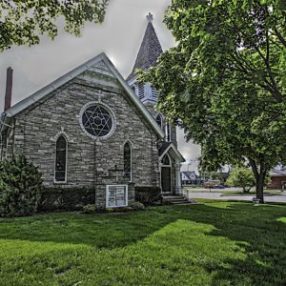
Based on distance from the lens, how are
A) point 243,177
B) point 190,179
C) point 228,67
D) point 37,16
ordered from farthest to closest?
point 190,179 < point 243,177 < point 228,67 < point 37,16

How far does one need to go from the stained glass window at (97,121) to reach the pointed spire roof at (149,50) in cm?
941

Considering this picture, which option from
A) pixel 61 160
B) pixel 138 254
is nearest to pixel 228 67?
pixel 138 254

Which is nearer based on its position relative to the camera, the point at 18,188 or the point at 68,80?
the point at 18,188

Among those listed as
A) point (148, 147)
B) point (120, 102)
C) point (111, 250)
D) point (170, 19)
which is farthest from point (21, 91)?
point (111, 250)

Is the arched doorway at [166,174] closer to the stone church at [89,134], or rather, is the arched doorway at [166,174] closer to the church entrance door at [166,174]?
the church entrance door at [166,174]

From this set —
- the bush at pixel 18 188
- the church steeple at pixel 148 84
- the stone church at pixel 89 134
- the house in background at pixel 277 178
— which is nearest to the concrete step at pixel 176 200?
the stone church at pixel 89 134

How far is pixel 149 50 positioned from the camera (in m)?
24.5

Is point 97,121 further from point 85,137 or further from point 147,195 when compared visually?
point 147,195

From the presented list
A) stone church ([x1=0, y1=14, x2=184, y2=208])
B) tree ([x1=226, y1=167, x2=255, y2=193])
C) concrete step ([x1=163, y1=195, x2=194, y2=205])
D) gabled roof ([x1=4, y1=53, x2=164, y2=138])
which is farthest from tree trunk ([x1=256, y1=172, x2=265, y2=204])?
tree ([x1=226, y1=167, x2=255, y2=193])

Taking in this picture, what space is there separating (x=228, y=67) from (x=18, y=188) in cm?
925

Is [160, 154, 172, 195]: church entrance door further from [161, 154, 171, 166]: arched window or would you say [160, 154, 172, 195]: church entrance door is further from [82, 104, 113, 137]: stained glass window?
[82, 104, 113, 137]: stained glass window

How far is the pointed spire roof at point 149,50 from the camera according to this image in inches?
941

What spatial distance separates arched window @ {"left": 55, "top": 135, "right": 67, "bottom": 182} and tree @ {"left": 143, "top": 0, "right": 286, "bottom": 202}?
20.0 feet

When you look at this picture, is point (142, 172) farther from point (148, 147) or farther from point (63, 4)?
point (63, 4)
